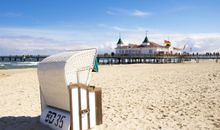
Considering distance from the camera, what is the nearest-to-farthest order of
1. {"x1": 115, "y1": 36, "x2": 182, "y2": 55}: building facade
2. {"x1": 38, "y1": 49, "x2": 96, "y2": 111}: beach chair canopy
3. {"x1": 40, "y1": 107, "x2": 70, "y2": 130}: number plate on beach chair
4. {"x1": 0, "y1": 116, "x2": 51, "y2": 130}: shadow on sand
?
{"x1": 38, "y1": 49, "x2": 96, "y2": 111}: beach chair canopy < {"x1": 40, "y1": 107, "x2": 70, "y2": 130}: number plate on beach chair < {"x1": 0, "y1": 116, "x2": 51, "y2": 130}: shadow on sand < {"x1": 115, "y1": 36, "x2": 182, "y2": 55}: building facade

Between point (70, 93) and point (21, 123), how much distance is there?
209 centimetres

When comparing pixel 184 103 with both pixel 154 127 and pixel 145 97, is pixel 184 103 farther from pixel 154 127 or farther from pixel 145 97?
pixel 154 127

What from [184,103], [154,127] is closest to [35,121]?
[154,127]

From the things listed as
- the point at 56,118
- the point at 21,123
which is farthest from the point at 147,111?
the point at 21,123

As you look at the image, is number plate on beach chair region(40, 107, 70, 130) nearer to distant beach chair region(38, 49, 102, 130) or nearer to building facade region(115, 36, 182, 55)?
distant beach chair region(38, 49, 102, 130)

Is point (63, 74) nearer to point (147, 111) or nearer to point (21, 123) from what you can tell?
point (21, 123)

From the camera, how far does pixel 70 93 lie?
445cm

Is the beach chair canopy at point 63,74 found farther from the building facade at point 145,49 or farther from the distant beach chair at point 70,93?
the building facade at point 145,49

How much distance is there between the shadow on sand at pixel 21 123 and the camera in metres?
5.30

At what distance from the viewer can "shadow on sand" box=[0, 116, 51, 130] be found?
530 centimetres

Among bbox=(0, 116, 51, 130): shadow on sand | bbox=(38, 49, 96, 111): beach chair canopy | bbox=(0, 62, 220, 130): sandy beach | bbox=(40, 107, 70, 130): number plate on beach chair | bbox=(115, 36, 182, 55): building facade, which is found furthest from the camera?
bbox=(115, 36, 182, 55): building facade

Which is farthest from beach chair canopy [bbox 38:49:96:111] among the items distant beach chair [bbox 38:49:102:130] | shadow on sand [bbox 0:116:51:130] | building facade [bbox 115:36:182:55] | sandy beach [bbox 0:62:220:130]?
building facade [bbox 115:36:182:55]

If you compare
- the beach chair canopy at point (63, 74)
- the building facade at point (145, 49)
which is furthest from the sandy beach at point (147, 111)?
the building facade at point (145, 49)

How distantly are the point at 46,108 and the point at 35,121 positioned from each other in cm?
63
